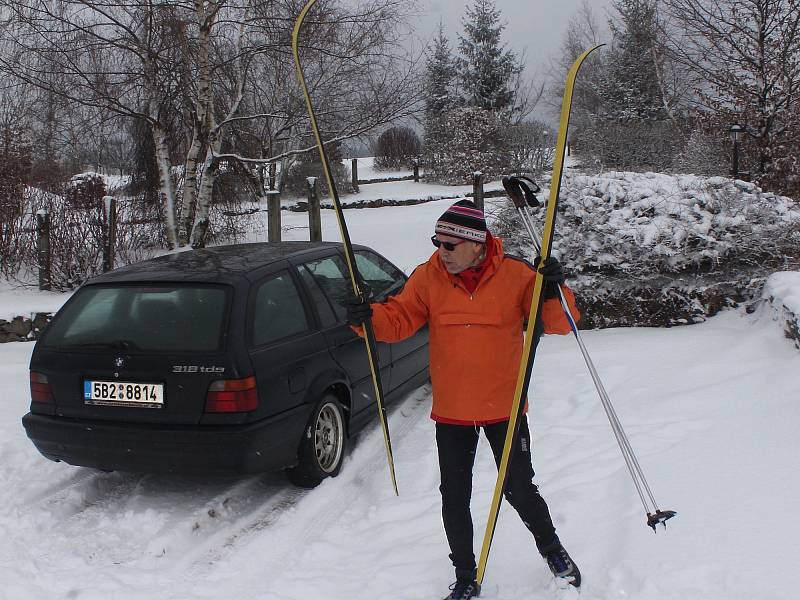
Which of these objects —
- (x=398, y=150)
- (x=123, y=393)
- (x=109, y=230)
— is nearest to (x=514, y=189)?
(x=123, y=393)

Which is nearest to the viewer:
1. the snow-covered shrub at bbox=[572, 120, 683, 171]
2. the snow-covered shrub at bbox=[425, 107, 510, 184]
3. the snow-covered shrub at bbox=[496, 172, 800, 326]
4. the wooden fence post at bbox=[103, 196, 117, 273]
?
the snow-covered shrub at bbox=[496, 172, 800, 326]

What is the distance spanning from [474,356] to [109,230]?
936 centimetres

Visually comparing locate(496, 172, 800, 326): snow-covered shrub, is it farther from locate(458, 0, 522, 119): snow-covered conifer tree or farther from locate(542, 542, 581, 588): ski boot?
locate(458, 0, 522, 119): snow-covered conifer tree

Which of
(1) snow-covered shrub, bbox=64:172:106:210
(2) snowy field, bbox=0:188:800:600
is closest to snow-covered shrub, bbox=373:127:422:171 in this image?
(1) snow-covered shrub, bbox=64:172:106:210

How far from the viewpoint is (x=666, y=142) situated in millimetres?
29344

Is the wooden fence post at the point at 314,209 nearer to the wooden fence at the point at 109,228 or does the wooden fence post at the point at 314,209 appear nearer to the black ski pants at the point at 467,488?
the wooden fence at the point at 109,228

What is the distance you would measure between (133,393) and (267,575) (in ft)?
4.11

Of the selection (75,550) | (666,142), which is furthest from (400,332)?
(666,142)

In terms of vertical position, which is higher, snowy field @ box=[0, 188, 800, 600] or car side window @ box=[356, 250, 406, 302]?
car side window @ box=[356, 250, 406, 302]

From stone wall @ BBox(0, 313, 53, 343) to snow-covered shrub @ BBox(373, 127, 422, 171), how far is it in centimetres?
3328

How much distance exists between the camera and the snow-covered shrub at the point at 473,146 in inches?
1314

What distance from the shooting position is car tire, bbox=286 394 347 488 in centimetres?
429

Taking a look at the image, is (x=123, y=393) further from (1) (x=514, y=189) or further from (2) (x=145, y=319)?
(1) (x=514, y=189)

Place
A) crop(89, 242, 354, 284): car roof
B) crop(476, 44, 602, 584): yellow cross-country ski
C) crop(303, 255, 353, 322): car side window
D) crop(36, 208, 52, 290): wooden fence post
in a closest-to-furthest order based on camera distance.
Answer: crop(476, 44, 602, 584): yellow cross-country ski → crop(89, 242, 354, 284): car roof → crop(303, 255, 353, 322): car side window → crop(36, 208, 52, 290): wooden fence post
